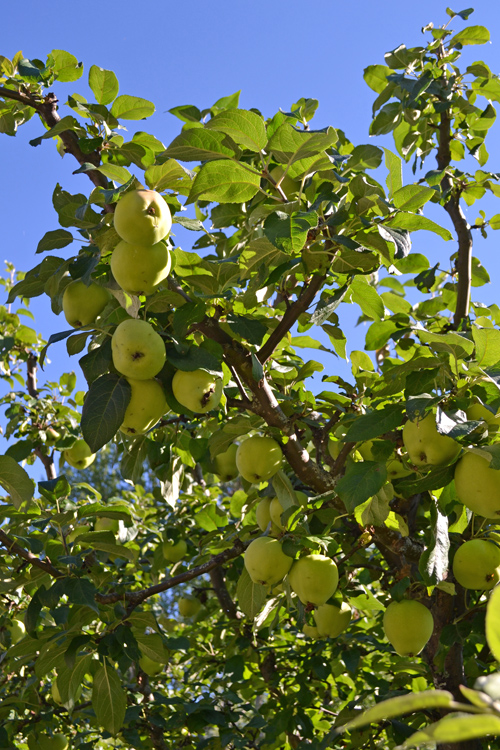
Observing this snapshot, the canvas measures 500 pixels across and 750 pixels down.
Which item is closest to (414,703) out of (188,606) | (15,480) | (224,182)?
(224,182)

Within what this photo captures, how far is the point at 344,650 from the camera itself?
257cm

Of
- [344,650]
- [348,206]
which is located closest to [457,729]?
[348,206]

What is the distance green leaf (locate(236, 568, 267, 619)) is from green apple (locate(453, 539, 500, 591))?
0.57 metres

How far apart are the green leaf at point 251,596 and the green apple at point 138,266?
0.92 m

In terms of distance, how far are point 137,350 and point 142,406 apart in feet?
0.59

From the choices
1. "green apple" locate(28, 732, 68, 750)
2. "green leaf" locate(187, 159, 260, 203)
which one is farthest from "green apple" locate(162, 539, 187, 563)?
"green leaf" locate(187, 159, 260, 203)

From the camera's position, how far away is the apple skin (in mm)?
1370

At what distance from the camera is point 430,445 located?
1467 millimetres

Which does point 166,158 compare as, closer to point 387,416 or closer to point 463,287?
point 387,416

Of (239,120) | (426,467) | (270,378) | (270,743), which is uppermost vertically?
(239,120)

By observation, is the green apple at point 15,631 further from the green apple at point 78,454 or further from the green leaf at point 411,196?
the green leaf at point 411,196

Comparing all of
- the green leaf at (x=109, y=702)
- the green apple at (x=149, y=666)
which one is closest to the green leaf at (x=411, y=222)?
the green leaf at (x=109, y=702)

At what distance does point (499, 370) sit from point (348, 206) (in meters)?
0.59

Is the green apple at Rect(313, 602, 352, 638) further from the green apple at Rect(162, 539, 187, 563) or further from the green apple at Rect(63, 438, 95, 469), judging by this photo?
the green apple at Rect(63, 438, 95, 469)
